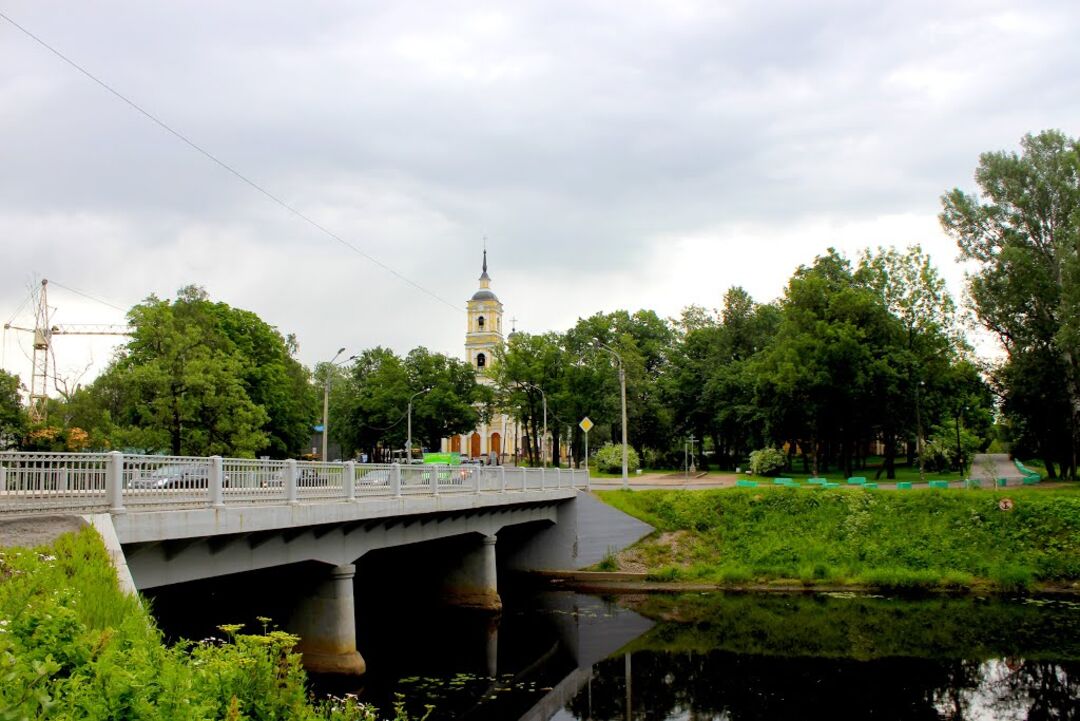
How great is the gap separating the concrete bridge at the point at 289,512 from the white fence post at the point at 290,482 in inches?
0.9

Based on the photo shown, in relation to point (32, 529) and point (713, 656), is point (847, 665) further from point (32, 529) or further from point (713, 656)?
point (32, 529)

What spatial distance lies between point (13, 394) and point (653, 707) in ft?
125

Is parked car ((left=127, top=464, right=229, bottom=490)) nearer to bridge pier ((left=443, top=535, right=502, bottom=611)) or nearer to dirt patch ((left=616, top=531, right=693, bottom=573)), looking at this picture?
bridge pier ((left=443, top=535, right=502, bottom=611))

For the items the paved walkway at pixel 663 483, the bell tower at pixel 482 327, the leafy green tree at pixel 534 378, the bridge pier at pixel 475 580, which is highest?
the bell tower at pixel 482 327

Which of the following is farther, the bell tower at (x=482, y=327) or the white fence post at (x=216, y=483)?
the bell tower at (x=482, y=327)

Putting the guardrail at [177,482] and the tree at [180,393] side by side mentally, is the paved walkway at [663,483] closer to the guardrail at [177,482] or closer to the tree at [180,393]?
the tree at [180,393]

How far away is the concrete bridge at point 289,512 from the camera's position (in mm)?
12867

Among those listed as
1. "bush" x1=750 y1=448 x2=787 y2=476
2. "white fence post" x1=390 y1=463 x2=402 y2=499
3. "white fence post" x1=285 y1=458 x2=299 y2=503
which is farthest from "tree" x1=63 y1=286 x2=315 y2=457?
"bush" x1=750 y1=448 x2=787 y2=476

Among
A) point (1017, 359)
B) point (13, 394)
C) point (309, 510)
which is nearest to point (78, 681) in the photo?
point (309, 510)

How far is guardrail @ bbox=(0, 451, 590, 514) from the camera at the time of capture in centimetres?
1223

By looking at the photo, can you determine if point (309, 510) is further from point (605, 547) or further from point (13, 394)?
point (13, 394)

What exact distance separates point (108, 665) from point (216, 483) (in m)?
8.41

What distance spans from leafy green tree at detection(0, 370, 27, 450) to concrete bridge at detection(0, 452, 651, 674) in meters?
20.5

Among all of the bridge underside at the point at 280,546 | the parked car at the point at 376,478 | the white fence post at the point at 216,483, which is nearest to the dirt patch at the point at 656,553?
the bridge underside at the point at 280,546
